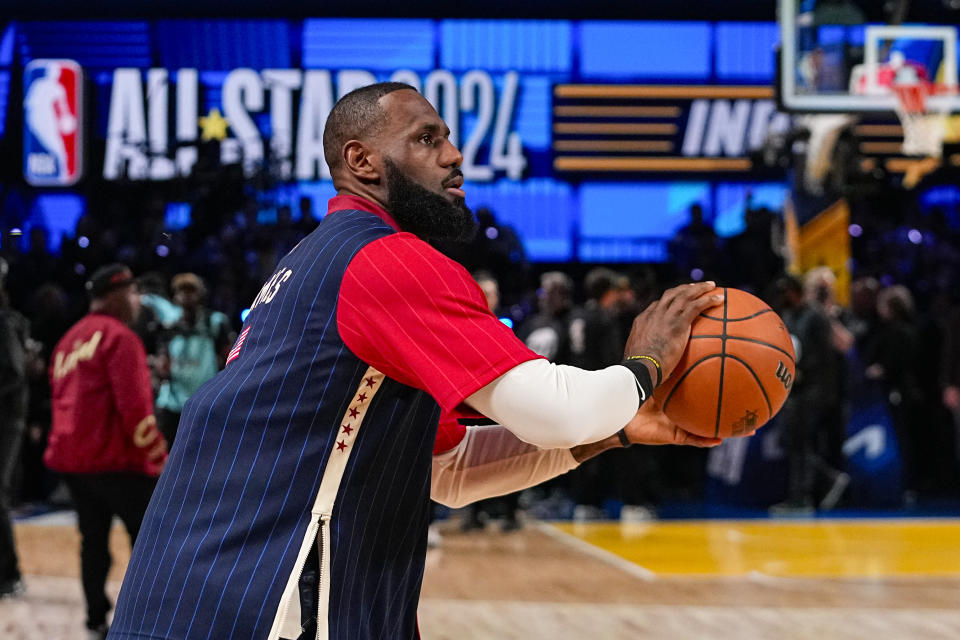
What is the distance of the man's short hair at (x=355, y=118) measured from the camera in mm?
2215

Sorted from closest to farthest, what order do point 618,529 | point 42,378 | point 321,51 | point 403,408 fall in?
1. point 403,408
2. point 618,529
3. point 42,378
4. point 321,51

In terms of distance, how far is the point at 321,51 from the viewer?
16.8 metres

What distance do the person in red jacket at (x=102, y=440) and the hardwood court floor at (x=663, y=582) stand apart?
0.50m

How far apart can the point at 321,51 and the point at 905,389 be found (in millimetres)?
9572

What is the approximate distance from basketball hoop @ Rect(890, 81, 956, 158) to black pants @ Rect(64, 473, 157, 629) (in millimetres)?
8128

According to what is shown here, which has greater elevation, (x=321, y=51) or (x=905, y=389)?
(x=321, y=51)

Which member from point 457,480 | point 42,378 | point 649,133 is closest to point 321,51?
point 649,133

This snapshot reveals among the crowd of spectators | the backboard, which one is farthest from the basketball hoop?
the crowd of spectators

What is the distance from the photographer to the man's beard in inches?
86.7

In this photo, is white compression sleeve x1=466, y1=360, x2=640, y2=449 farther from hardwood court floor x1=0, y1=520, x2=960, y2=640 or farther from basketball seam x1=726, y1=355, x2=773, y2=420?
hardwood court floor x1=0, y1=520, x2=960, y2=640

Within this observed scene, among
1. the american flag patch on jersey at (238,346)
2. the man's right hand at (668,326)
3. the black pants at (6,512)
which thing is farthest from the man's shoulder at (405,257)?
the black pants at (6,512)

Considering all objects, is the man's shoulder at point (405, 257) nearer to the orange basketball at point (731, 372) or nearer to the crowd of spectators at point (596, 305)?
the orange basketball at point (731, 372)

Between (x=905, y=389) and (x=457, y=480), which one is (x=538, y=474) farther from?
(x=905, y=389)

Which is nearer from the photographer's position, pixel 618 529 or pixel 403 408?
pixel 403 408
